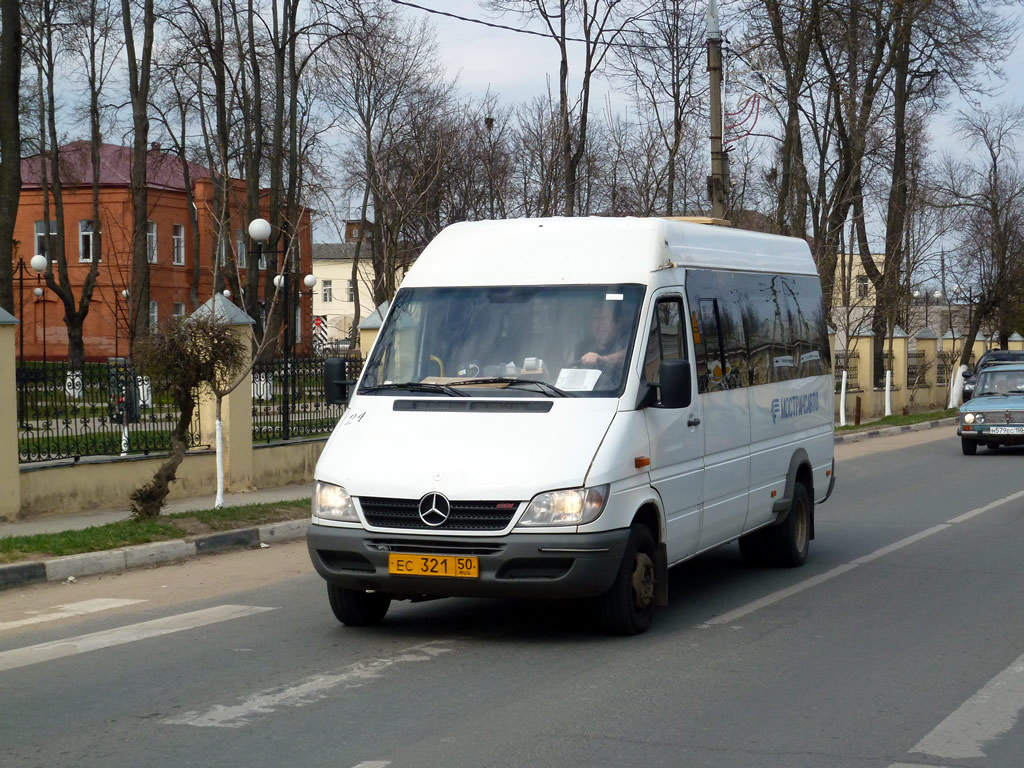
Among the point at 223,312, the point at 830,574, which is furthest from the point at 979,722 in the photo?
the point at 223,312

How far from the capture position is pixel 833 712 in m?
6.02

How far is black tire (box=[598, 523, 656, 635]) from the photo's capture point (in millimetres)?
7445

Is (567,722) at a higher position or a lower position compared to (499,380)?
lower

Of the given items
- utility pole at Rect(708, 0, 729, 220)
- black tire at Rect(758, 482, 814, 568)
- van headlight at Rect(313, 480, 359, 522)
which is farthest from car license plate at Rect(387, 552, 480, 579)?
utility pole at Rect(708, 0, 729, 220)

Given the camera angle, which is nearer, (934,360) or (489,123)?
(489,123)

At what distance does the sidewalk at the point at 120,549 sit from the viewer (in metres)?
10.2

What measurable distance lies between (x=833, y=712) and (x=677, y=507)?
2311 millimetres

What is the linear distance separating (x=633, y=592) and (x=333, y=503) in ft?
6.09

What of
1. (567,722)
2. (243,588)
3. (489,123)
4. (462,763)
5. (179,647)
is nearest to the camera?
(462,763)

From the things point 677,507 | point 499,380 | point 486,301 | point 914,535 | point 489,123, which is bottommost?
point 914,535

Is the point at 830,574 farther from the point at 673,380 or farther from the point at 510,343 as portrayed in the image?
the point at 510,343

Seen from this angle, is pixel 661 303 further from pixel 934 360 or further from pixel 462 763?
pixel 934 360

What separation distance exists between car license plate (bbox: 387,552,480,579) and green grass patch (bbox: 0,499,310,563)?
14.9 ft

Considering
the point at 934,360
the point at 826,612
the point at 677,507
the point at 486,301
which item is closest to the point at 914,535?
the point at 826,612
